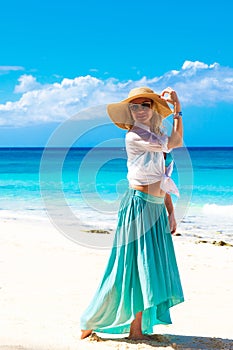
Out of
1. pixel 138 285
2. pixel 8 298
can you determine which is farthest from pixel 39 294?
pixel 138 285

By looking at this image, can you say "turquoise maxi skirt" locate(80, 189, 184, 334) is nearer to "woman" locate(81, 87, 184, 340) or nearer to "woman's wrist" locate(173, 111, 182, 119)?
"woman" locate(81, 87, 184, 340)

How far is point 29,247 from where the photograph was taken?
24.4 ft

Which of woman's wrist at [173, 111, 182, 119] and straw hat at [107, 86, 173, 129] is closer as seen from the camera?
woman's wrist at [173, 111, 182, 119]

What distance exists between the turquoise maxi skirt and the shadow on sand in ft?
0.33

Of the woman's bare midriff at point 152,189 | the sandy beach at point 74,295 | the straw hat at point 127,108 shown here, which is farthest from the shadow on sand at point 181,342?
the straw hat at point 127,108

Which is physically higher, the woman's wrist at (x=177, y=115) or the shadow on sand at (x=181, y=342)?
the woman's wrist at (x=177, y=115)

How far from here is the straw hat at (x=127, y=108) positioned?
345 centimetres

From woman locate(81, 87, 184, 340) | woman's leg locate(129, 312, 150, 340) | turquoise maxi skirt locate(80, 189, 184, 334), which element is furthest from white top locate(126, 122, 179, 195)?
woman's leg locate(129, 312, 150, 340)

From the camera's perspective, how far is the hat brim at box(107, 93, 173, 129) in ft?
11.4

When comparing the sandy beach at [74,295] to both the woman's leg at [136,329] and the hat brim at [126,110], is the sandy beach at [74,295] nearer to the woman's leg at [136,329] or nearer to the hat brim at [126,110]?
the woman's leg at [136,329]

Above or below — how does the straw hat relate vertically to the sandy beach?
above

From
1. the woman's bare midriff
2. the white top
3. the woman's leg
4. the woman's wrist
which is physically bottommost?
the woman's leg

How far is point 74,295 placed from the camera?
195 inches

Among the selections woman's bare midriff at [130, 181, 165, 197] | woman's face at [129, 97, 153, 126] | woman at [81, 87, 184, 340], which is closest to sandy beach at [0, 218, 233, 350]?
woman at [81, 87, 184, 340]
